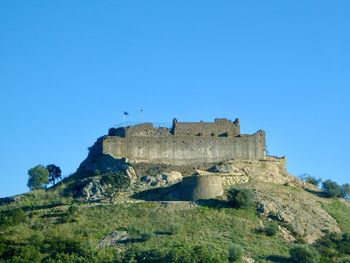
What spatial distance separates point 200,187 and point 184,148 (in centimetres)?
746

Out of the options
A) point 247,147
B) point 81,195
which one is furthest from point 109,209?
point 247,147

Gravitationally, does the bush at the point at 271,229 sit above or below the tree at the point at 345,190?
below

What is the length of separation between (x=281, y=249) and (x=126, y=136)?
1894 cm

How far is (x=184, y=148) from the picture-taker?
86.3 metres

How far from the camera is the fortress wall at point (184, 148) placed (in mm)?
85750

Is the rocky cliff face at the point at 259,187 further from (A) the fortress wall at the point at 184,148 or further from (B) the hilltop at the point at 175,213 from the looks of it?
(A) the fortress wall at the point at 184,148

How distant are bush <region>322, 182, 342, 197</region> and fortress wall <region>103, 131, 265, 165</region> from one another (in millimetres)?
6433

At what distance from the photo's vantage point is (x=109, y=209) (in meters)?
77.7

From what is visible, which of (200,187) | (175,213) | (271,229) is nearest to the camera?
(271,229)

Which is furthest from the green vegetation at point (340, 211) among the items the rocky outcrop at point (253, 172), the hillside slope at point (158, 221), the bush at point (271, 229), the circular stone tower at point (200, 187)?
the circular stone tower at point (200, 187)

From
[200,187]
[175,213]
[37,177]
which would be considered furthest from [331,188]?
[37,177]

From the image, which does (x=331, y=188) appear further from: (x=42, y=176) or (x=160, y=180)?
(x=42, y=176)

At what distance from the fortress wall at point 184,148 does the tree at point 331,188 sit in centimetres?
644

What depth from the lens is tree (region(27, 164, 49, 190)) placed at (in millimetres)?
89375
